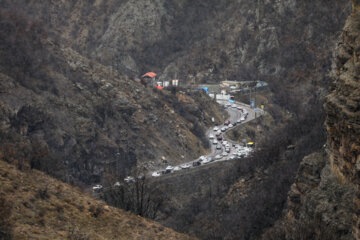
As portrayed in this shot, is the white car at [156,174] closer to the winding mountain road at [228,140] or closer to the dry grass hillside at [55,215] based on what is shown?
the winding mountain road at [228,140]

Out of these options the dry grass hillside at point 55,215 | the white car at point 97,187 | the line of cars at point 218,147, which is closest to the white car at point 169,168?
the line of cars at point 218,147

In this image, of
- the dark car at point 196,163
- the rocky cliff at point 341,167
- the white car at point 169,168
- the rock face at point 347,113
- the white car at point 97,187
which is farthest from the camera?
the dark car at point 196,163

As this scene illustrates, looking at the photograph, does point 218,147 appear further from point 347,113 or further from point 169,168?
point 347,113

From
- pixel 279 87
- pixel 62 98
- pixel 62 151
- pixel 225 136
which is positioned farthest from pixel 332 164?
pixel 279 87

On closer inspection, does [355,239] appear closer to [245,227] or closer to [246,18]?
[245,227]

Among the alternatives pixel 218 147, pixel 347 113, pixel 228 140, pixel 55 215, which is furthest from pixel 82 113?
pixel 55 215

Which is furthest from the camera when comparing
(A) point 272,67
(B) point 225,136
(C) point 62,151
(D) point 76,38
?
(D) point 76,38

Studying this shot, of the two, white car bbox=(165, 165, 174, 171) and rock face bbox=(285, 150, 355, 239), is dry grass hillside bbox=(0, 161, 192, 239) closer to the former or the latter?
rock face bbox=(285, 150, 355, 239)
